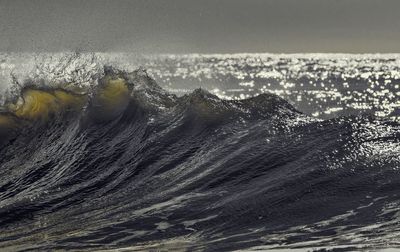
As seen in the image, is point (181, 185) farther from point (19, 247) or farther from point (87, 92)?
point (87, 92)

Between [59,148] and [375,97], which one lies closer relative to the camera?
[59,148]

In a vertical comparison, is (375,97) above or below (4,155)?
above

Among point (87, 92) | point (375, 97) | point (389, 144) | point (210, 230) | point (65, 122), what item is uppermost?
point (375, 97)

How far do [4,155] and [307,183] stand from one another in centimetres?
984

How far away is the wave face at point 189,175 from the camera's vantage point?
10211 millimetres

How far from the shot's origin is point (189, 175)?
14.0 meters

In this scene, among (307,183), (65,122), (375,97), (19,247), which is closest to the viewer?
(19,247)

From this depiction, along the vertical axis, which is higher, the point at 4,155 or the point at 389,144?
the point at 4,155

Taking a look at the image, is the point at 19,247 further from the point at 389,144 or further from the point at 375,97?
the point at 375,97

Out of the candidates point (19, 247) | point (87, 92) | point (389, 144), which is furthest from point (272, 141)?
point (87, 92)

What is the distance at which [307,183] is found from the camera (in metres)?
12.6

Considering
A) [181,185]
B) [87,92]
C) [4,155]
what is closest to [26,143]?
[4,155]

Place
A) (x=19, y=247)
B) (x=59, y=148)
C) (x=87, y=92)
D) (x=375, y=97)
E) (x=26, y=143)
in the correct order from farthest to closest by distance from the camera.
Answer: (x=375, y=97) < (x=87, y=92) < (x=26, y=143) < (x=59, y=148) < (x=19, y=247)

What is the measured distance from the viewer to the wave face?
10211 mm
